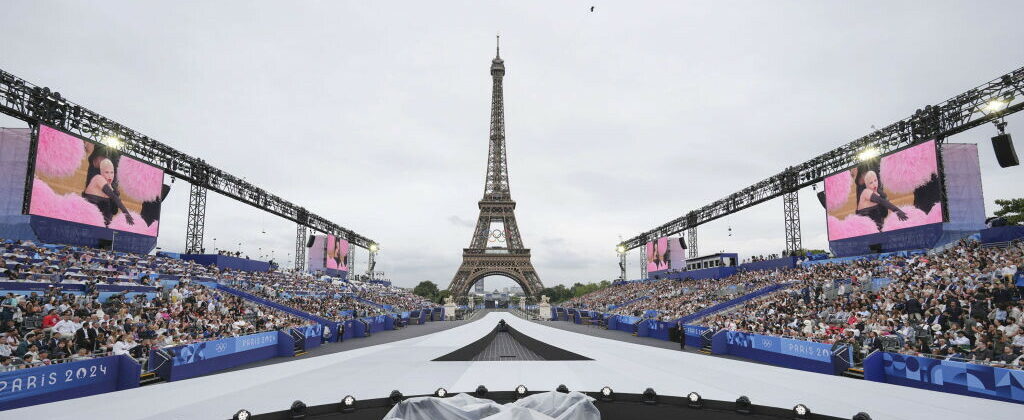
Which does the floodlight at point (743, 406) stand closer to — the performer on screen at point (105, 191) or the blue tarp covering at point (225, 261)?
the performer on screen at point (105, 191)

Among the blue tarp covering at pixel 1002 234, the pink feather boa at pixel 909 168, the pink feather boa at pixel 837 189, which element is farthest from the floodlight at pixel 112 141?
the blue tarp covering at pixel 1002 234

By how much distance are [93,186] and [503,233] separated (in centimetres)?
6355

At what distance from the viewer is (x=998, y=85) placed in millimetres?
17562

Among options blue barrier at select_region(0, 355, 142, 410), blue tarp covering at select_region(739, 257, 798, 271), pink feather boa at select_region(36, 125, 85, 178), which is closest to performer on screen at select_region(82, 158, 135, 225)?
pink feather boa at select_region(36, 125, 85, 178)

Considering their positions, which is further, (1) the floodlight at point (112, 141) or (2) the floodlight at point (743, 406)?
(1) the floodlight at point (112, 141)

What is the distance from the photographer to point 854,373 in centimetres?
1338

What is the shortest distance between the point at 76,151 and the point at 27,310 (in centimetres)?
1153

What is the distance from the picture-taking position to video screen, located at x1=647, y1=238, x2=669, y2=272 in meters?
51.8

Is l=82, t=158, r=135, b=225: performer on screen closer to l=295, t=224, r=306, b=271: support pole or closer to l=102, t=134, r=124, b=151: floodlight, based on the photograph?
l=102, t=134, r=124, b=151: floodlight

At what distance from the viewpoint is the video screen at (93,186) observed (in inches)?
762

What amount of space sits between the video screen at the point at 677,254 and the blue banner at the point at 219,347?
42427mm

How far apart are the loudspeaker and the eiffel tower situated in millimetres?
59743

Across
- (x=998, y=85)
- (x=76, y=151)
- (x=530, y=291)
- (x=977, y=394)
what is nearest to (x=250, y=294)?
(x=76, y=151)

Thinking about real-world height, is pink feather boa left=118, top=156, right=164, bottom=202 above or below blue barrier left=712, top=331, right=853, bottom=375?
above
